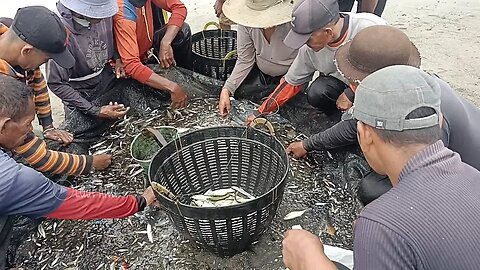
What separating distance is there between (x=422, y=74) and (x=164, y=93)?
9.24ft

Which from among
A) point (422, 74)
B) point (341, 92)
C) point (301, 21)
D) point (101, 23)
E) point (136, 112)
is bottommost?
point (136, 112)

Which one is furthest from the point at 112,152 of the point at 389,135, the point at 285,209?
the point at 389,135

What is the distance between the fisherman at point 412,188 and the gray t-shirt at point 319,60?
1.64 m

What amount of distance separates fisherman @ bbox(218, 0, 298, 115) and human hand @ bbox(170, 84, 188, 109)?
1.12 feet

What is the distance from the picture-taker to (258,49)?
4.17 meters

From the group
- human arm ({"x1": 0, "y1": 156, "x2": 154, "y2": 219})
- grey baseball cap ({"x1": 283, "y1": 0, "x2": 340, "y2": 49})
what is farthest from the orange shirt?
human arm ({"x1": 0, "y1": 156, "x2": 154, "y2": 219})

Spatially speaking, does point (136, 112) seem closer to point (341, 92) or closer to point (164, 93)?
point (164, 93)

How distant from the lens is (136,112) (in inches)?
169

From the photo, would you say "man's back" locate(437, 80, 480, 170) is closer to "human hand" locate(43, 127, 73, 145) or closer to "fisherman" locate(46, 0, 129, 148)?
"fisherman" locate(46, 0, 129, 148)

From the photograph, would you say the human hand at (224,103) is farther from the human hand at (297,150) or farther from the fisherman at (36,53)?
the fisherman at (36,53)

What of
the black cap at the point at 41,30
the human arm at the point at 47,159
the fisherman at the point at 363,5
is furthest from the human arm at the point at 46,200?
the fisherman at the point at 363,5

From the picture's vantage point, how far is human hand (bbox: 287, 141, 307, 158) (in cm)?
358

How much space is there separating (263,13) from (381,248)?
8.22ft

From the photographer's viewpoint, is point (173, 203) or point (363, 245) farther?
point (173, 203)
